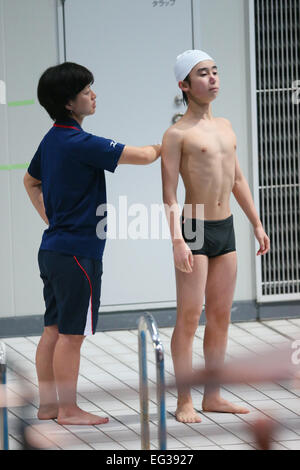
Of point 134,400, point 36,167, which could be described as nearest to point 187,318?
point 134,400

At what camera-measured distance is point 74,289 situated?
476cm

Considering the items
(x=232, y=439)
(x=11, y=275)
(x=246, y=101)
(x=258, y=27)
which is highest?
(x=258, y=27)

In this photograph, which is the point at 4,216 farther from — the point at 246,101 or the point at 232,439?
the point at 232,439

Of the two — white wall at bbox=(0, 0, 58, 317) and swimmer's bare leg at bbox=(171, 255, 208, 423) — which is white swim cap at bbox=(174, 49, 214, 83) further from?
white wall at bbox=(0, 0, 58, 317)

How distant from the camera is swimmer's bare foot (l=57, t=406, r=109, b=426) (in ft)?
15.8

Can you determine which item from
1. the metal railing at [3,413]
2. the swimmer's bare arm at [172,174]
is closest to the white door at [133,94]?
the swimmer's bare arm at [172,174]

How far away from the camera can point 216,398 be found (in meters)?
5.03

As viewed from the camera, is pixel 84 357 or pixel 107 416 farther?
pixel 84 357

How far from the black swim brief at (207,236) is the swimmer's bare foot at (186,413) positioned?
0.78 metres

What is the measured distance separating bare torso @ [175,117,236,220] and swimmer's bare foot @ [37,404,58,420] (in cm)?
121

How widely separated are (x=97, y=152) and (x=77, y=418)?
4.46 feet

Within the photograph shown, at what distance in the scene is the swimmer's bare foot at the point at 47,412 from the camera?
4801mm

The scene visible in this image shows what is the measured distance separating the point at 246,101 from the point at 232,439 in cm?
331
